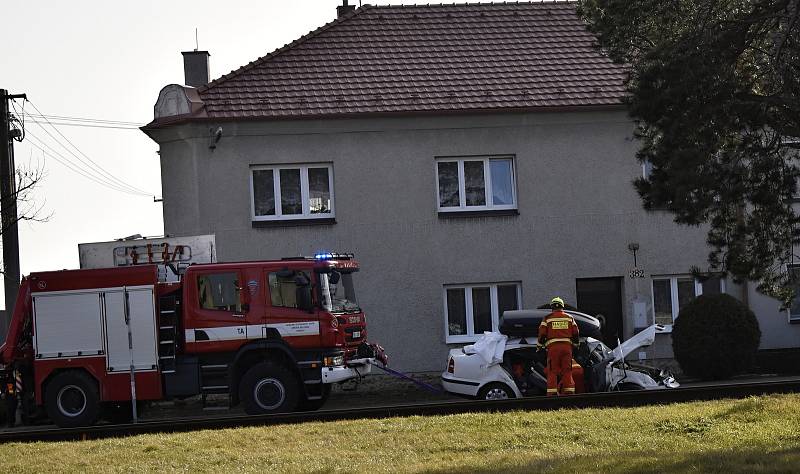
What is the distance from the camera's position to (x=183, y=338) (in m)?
18.9

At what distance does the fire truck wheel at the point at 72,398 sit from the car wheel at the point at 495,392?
601cm

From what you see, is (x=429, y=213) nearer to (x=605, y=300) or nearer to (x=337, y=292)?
(x=605, y=300)

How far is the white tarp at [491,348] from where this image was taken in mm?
19125

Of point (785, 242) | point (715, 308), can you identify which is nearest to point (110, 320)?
point (785, 242)

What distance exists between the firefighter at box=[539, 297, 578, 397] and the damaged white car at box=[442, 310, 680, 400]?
638 millimetres

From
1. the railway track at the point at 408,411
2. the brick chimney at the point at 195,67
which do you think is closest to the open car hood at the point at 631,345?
the railway track at the point at 408,411

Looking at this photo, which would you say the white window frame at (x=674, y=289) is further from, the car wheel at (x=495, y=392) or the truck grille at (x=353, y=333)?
the truck grille at (x=353, y=333)

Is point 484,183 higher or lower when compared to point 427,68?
lower

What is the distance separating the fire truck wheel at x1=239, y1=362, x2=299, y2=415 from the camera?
18.5 metres

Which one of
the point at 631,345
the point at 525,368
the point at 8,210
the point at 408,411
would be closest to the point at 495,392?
the point at 525,368

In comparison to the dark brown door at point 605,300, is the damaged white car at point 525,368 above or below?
below

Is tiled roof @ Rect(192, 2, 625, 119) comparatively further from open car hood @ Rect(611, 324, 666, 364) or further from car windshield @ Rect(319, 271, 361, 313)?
open car hood @ Rect(611, 324, 666, 364)

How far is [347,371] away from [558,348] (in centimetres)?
322

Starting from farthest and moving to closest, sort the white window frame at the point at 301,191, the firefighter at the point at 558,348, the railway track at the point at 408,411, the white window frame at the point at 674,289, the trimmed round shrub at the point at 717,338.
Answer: the white window frame at the point at 674,289, the white window frame at the point at 301,191, the trimmed round shrub at the point at 717,338, the firefighter at the point at 558,348, the railway track at the point at 408,411
